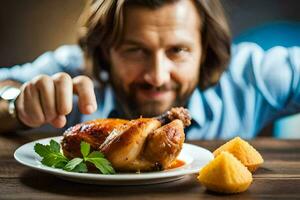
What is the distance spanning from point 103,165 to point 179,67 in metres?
1.28

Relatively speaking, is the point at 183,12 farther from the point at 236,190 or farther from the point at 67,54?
the point at 236,190

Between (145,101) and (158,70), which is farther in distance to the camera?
(145,101)

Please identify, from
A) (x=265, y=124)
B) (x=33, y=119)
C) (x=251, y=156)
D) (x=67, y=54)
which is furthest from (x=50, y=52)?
(x=251, y=156)

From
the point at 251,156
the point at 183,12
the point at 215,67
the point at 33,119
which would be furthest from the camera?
the point at 215,67

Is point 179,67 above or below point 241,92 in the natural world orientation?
above

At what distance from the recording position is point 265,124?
237 cm

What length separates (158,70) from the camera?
1.98m

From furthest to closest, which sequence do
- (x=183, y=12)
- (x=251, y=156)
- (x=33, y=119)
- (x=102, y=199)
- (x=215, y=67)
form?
(x=215, y=67), (x=183, y=12), (x=33, y=119), (x=251, y=156), (x=102, y=199)

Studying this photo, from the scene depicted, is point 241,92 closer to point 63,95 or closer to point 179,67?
point 179,67

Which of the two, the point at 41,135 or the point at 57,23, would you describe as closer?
the point at 41,135

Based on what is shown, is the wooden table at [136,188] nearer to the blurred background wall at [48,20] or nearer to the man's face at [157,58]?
the man's face at [157,58]

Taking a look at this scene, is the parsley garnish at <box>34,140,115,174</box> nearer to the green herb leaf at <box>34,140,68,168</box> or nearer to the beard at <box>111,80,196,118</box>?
the green herb leaf at <box>34,140,68,168</box>

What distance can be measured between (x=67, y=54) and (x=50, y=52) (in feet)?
0.25

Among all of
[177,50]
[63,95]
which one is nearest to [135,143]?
[63,95]
